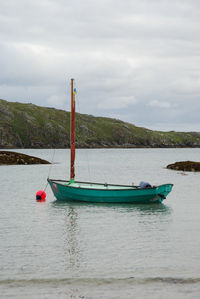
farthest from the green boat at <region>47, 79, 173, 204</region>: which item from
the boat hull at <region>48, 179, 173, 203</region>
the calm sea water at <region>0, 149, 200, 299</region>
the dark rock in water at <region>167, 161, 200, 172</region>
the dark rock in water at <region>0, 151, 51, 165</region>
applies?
the dark rock in water at <region>0, 151, 51, 165</region>

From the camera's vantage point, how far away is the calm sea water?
1490 centimetres

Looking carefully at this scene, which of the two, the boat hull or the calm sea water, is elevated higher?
the boat hull

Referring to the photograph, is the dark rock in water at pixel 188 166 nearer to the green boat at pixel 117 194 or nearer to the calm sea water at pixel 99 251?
the calm sea water at pixel 99 251

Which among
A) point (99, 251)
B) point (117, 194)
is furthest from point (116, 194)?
point (99, 251)

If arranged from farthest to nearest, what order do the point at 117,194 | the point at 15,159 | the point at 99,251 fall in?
the point at 15,159, the point at 117,194, the point at 99,251

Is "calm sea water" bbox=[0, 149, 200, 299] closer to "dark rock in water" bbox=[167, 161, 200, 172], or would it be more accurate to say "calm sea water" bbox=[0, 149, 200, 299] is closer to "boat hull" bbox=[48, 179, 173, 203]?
"boat hull" bbox=[48, 179, 173, 203]

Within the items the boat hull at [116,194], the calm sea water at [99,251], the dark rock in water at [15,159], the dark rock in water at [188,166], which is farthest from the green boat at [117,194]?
the dark rock in water at [15,159]

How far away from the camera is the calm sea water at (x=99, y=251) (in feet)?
48.9

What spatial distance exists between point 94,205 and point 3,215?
28.2 feet

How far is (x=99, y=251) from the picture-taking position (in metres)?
20.9

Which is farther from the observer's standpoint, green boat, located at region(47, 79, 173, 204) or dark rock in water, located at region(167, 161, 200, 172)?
dark rock in water, located at region(167, 161, 200, 172)

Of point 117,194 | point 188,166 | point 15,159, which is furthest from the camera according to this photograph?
point 15,159

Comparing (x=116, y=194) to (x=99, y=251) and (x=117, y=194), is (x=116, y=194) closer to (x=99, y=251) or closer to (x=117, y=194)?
(x=117, y=194)

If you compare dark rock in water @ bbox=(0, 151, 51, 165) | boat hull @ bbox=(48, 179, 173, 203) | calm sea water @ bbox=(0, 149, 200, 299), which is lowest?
calm sea water @ bbox=(0, 149, 200, 299)
